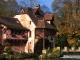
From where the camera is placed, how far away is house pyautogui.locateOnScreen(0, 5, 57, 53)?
53969 mm

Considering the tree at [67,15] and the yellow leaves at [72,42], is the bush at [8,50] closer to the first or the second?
the tree at [67,15]

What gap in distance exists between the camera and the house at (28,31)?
5397 centimetres

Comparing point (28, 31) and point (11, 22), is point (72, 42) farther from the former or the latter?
point (11, 22)

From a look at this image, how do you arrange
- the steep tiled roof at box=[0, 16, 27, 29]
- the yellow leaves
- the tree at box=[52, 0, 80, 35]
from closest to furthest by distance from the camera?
the steep tiled roof at box=[0, 16, 27, 29], the tree at box=[52, 0, 80, 35], the yellow leaves

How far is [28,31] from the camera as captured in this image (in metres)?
57.4

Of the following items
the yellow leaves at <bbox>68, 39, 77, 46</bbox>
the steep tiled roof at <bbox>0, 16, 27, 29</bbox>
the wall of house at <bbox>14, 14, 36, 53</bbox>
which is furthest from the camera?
the yellow leaves at <bbox>68, 39, 77, 46</bbox>

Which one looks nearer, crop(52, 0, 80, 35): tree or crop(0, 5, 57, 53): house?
crop(0, 5, 57, 53): house

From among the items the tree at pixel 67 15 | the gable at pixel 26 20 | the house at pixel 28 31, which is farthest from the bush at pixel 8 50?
the tree at pixel 67 15

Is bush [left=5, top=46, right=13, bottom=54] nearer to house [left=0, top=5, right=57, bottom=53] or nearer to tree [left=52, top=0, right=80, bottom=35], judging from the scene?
house [left=0, top=5, right=57, bottom=53]

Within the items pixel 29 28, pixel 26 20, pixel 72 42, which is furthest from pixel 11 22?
pixel 72 42

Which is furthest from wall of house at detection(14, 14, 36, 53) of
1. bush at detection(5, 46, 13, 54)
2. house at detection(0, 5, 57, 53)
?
bush at detection(5, 46, 13, 54)

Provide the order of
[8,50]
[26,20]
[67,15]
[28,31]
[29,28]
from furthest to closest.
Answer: [67,15] < [26,20] < [29,28] < [28,31] < [8,50]

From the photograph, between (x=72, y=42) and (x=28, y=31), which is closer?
(x=28, y=31)

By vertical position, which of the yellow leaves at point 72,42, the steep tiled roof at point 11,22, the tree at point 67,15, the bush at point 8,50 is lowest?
the bush at point 8,50
